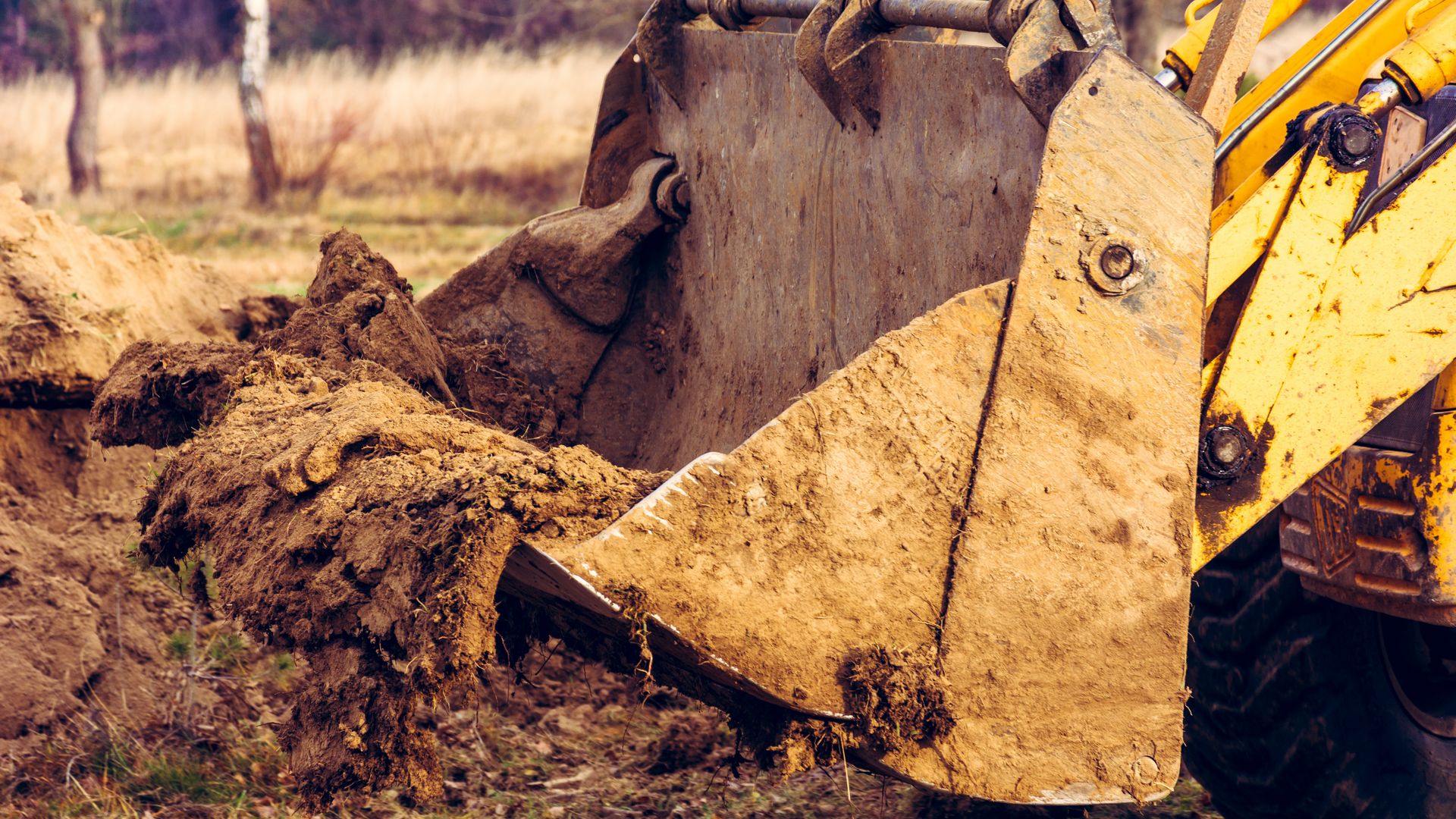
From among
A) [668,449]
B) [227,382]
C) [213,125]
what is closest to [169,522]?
[227,382]

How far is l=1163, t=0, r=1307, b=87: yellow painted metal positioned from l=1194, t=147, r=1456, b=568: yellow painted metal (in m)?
Result: 1.17

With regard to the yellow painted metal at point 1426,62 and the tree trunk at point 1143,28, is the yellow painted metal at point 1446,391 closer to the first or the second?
the yellow painted metal at point 1426,62

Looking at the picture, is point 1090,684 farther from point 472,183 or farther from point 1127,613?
point 472,183

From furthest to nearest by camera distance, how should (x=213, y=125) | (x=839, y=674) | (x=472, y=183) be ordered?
(x=213, y=125)
(x=472, y=183)
(x=839, y=674)

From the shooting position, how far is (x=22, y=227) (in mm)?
3859

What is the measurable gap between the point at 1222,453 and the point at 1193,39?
151cm

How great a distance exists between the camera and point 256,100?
510 inches

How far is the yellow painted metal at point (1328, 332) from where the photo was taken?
1.94 meters

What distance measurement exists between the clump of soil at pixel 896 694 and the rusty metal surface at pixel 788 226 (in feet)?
2.77

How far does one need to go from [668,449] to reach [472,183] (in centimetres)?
1055

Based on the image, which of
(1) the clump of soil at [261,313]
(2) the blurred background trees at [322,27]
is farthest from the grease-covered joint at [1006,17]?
(2) the blurred background trees at [322,27]

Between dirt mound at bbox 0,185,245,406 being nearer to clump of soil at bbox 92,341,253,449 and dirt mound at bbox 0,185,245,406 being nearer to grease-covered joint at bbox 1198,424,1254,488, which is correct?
clump of soil at bbox 92,341,253,449

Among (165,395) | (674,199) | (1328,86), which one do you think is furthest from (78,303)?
(1328,86)

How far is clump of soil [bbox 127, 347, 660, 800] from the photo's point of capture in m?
1.74
